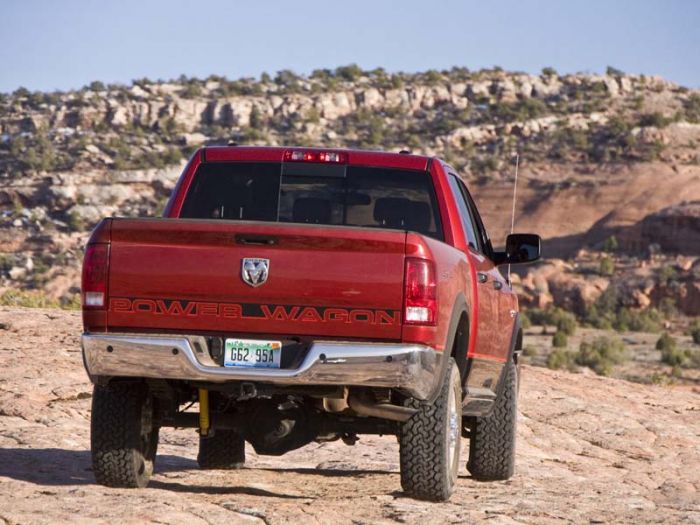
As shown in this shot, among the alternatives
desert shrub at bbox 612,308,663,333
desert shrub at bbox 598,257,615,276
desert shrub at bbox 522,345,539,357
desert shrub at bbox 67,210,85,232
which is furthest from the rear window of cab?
desert shrub at bbox 67,210,85,232

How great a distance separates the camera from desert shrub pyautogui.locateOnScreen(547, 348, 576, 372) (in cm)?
3866

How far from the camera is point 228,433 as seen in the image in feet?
31.8

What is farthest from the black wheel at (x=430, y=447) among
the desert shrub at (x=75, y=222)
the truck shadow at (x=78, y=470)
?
the desert shrub at (x=75, y=222)

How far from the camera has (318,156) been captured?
823 cm

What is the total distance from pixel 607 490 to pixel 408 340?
3270 millimetres

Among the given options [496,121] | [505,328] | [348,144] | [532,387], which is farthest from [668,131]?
[505,328]

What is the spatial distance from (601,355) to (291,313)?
34846mm

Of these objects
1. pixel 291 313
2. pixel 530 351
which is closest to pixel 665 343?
pixel 530 351

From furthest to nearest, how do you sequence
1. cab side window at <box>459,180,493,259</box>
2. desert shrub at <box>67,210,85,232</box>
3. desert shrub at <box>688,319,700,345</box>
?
1. desert shrub at <box>67,210,85,232</box>
2. desert shrub at <box>688,319,700,345</box>
3. cab side window at <box>459,180,493,259</box>

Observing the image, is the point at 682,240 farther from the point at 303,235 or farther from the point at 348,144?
the point at 303,235

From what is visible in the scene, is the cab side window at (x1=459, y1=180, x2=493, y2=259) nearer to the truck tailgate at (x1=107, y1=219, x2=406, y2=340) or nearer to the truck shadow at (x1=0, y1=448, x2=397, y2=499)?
the truck shadow at (x1=0, y1=448, x2=397, y2=499)

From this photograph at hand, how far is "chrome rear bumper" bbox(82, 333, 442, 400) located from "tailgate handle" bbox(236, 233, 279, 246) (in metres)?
0.53

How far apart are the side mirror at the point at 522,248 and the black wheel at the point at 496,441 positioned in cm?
74

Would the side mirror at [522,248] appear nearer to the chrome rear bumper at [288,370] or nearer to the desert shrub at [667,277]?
the chrome rear bumper at [288,370]
